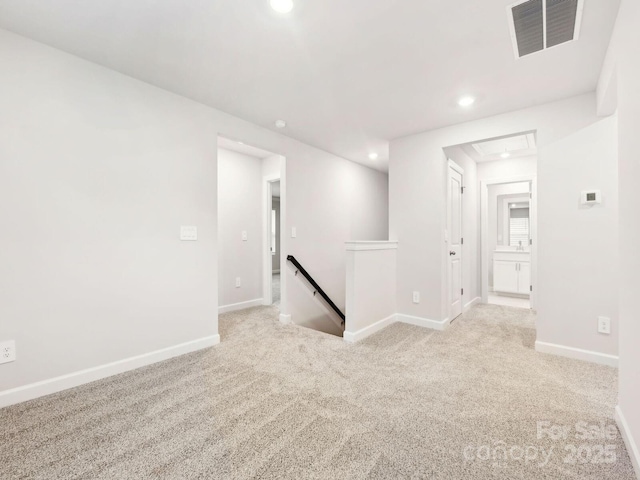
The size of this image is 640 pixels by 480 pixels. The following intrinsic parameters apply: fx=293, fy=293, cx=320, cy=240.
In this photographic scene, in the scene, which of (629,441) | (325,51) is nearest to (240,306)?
(325,51)

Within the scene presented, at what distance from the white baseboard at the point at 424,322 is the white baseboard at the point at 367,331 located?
121 mm

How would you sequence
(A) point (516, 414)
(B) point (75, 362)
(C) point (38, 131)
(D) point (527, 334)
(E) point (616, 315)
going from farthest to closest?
1. (D) point (527, 334)
2. (E) point (616, 315)
3. (B) point (75, 362)
4. (C) point (38, 131)
5. (A) point (516, 414)

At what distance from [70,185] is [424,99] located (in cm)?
291

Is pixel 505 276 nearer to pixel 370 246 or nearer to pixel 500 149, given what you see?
pixel 500 149

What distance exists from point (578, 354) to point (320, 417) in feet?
7.85

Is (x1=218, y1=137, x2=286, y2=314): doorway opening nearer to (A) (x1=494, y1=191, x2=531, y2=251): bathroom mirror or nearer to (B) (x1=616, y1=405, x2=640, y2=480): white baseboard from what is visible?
(B) (x1=616, y1=405, x2=640, y2=480): white baseboard

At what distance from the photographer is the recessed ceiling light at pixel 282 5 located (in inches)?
61.6

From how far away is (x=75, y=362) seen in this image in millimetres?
2064

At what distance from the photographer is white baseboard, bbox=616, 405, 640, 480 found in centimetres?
127

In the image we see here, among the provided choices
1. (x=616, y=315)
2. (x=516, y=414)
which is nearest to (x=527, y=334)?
(x=616, y=315)

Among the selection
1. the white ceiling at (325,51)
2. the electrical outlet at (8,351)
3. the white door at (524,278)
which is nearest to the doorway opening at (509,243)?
the white door at (524,278)

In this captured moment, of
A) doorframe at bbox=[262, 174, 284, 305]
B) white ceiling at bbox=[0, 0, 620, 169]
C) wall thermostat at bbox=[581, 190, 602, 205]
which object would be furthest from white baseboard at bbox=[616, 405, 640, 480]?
doorframe at bbox=[262, 174, 284, 305]

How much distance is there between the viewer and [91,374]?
2.12 meters

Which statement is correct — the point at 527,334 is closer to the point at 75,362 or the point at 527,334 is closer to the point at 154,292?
the point at 154,292
